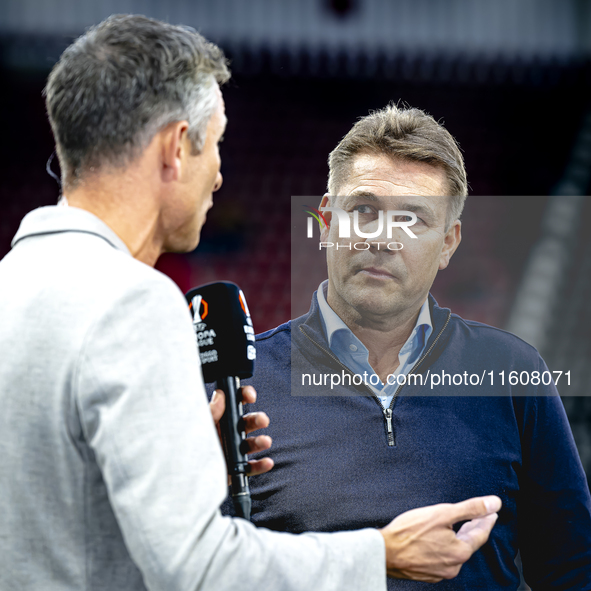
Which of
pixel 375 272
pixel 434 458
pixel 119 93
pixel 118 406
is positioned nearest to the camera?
pixel 118 406

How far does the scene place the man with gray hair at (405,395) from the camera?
0.92m

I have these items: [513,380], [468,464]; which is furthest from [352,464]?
[513,380]

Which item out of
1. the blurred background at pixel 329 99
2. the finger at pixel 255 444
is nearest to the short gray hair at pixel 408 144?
the finger at pixel 255 444

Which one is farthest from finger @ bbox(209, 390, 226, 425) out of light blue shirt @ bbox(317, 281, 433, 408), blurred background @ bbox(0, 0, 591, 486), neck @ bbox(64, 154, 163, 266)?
blurred background @ bbox(0, 0, 591, 486)

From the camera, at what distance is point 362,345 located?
1.05 meters

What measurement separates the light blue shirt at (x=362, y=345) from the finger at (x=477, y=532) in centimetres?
35

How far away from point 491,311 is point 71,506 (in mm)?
2522

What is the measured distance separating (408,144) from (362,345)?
0.35 m

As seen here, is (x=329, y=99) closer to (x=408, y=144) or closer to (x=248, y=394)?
(x=408, y=144)

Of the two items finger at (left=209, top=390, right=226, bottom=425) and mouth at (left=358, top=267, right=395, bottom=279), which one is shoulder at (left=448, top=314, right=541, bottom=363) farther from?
finger at (left=209, top=390, right=226, bottom=425)

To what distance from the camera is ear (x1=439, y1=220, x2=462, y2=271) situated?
1125mm

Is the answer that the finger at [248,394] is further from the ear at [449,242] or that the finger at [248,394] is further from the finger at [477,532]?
the ear at [449,242]

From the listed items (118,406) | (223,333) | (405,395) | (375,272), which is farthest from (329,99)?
(118,406)

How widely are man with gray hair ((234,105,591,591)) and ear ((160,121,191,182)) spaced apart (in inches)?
18.1
